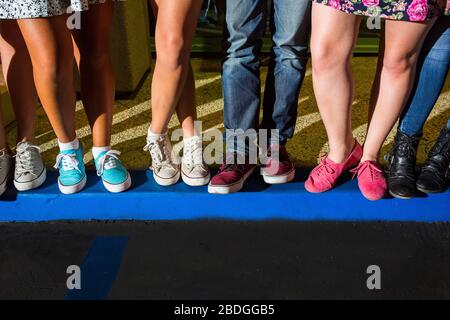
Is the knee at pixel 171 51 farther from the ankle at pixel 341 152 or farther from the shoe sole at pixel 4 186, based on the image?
the shoe sole at pixel 4 186

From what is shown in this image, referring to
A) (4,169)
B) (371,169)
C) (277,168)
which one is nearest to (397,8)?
(371,169)

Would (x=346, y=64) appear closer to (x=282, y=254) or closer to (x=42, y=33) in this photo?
(x=282, y=254)

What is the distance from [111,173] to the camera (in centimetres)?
228

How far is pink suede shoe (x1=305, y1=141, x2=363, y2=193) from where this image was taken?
2.23 meters

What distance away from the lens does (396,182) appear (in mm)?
2176

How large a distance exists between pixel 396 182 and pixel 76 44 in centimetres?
144

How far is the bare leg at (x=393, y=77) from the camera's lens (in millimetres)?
1879

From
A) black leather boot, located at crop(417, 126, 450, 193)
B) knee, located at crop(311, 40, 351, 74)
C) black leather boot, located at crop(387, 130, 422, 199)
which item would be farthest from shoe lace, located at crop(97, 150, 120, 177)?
black leather boot, located at crop(417, 126, 450, 193)

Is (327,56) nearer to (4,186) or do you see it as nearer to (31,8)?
(31,8)

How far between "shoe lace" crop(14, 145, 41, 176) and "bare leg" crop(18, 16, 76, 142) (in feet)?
0.53

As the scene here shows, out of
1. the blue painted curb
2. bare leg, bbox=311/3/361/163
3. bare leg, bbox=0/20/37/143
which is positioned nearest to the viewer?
bare leg, bbox=311/3/361/163

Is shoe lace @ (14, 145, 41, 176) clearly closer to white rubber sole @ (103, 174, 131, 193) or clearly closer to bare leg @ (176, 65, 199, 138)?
white rubber sole @ (103, 174, 131, 193)

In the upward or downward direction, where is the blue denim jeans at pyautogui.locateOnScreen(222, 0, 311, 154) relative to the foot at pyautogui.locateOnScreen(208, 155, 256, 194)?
upward

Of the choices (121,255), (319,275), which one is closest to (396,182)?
(319,275)
